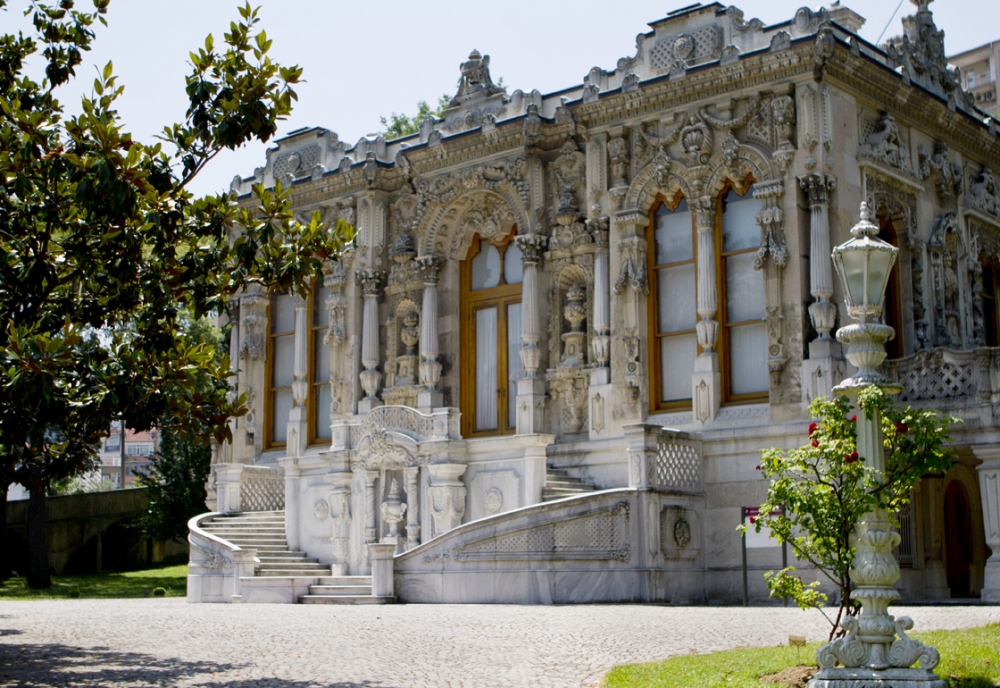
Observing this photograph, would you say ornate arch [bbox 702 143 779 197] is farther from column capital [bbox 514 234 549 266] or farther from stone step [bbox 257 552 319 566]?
stone step [bbox 257 552 319 566]

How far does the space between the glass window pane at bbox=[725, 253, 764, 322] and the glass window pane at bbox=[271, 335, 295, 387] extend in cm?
1281

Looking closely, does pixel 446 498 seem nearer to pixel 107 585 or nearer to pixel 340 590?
pixel 340 590

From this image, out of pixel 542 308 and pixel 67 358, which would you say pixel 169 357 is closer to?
pixel 67 358

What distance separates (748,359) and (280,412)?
1372 centimetres

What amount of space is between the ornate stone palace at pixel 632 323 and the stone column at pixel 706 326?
0.20 ft

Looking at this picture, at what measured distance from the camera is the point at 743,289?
26.1m

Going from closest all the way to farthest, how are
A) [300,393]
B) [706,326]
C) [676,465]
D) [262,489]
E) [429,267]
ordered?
[676,465] → [706,326] → [429,267] → [262,489] → [300,393]

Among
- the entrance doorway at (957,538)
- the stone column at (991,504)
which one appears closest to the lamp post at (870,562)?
the stone column at (991,504)

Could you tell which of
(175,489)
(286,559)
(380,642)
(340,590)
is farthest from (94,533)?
(380,642)

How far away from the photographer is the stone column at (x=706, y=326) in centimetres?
2567

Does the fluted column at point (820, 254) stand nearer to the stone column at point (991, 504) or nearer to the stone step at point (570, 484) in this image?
the stone column at point (991, 504)

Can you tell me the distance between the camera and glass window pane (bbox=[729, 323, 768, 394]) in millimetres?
25656

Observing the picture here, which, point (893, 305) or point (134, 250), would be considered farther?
point (893, 305)

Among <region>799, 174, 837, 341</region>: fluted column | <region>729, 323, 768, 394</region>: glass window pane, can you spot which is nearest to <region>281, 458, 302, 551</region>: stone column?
<region>729, 323, 768, 394</region>: glass window pane
